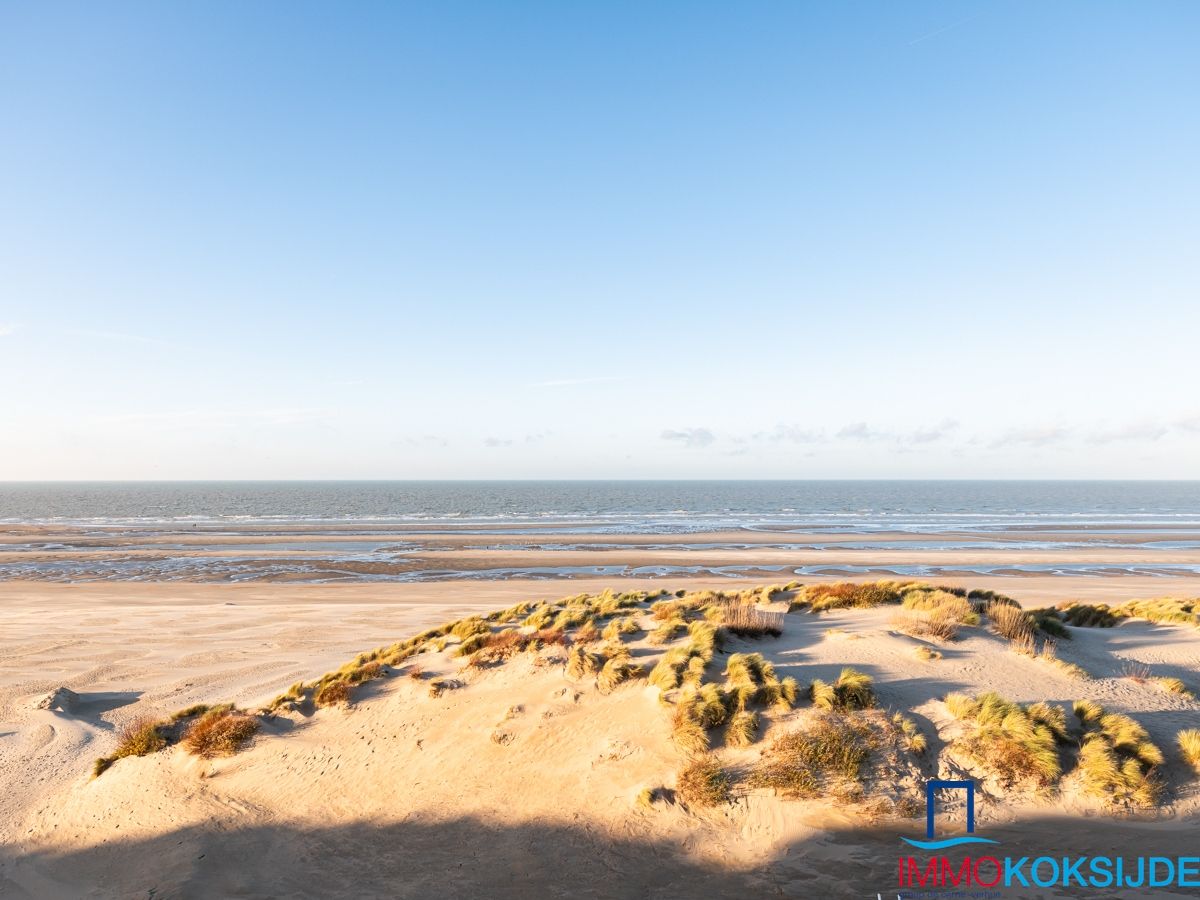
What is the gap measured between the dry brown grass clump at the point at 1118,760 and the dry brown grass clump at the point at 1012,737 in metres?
0.37

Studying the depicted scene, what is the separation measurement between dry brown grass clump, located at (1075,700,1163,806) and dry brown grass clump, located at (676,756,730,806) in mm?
5166

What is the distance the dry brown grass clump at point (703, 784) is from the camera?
841 cm

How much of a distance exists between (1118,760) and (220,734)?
1555cm

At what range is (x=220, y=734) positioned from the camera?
444 inches

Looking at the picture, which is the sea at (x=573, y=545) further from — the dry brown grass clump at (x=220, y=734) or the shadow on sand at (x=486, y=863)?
the shadow on sand at (x=486, y=863)

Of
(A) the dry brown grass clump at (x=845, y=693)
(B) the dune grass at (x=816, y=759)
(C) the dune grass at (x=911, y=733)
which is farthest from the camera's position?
(A) the dry brown grass clump at (x=845, y=693)

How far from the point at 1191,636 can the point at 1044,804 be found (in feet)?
34.1

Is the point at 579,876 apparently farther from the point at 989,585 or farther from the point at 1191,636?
the point at 989,585

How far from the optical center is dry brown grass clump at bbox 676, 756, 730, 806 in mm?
8406

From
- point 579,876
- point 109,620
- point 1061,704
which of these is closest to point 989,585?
point 1061,704

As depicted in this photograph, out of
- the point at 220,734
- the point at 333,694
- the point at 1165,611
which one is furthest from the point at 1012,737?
the point at 220,734

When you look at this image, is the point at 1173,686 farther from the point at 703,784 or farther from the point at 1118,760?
the point at 703,784

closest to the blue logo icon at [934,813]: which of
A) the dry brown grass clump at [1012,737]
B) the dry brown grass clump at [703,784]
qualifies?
the dry brown grass clump at [1012,737]

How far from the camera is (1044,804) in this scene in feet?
26.4
